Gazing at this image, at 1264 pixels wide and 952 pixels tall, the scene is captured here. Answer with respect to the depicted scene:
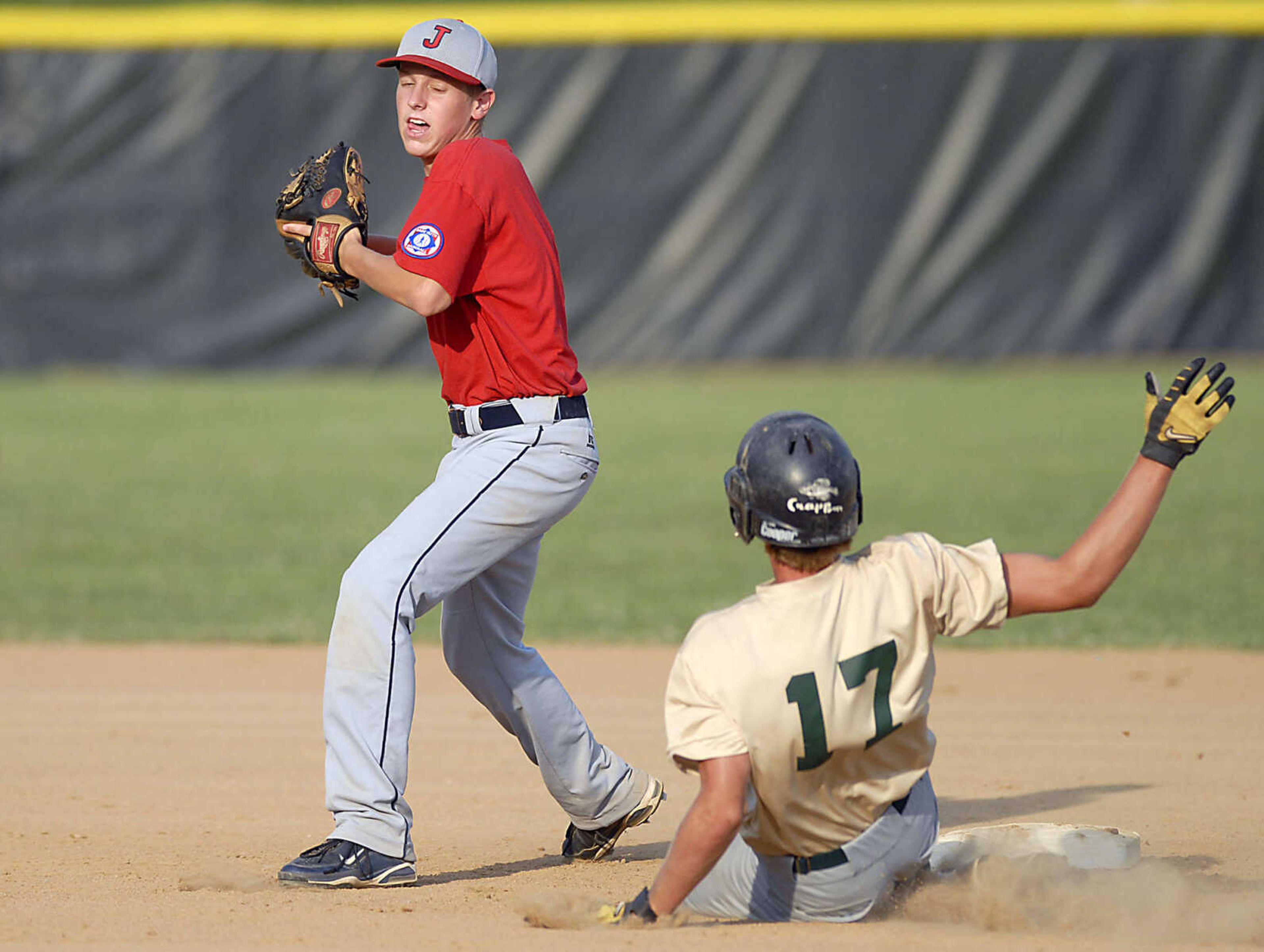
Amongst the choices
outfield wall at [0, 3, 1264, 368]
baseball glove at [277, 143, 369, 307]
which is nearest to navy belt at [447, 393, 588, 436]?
baseball glove at [277, 143, 369, 307]

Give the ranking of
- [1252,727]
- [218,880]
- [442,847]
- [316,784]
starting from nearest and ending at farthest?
[218,880]
[442,847]
[316,784]
[1252,727]

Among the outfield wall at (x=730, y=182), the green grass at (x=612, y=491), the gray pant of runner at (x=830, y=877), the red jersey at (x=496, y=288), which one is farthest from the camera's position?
the outfield wall at (x=730, y=182)

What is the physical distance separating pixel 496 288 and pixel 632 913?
144cm

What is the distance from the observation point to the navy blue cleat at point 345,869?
3.38m

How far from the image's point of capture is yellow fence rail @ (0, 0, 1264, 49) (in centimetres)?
1570

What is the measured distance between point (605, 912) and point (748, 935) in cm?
29

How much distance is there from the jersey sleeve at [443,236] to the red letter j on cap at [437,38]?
0.34m

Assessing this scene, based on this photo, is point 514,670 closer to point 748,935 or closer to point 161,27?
point 748,935

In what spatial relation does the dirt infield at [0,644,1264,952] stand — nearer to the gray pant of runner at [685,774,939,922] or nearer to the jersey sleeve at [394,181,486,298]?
the gray pant of runner at [685,774,939,922]

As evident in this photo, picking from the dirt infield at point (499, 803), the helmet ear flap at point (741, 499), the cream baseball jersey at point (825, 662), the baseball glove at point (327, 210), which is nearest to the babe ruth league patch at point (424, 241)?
the baseball glove at point (327, 210)

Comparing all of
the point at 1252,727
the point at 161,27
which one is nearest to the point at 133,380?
the point at 161,27

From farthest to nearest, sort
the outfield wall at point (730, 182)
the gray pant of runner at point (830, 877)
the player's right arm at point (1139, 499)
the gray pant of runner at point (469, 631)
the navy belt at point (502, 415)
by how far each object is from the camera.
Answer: the outfield wall at point (730, 182) < the navy belt at point (502, 415) < the gray pant of runner at point (469, 631) < the gray pant of runner at point (830, 877) < the player's right arm at point (1139, 499)

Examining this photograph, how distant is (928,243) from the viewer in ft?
52.1

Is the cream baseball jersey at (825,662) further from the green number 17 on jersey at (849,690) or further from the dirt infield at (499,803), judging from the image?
the dirt infield at (499,803)
